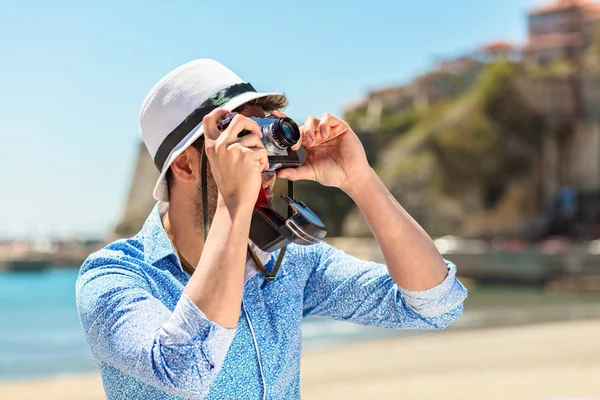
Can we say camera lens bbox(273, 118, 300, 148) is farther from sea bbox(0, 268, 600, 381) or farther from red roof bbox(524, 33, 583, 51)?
red roof bbox(524, 33, 583, 51)

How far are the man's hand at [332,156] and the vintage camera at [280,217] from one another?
0.35 ft

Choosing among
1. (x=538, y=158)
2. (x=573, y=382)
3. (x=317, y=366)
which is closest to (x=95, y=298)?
(x=573, y=382)

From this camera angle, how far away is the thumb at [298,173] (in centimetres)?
149

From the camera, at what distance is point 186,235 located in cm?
150

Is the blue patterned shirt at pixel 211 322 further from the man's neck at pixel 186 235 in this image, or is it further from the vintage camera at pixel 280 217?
the vintage camera at pixel 280 217

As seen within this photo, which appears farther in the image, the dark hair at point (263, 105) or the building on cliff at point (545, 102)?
the building on cliff at point (545, 102)

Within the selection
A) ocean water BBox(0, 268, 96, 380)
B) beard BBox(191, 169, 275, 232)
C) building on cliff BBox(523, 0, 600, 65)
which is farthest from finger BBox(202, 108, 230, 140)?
building on cliff BBox(523, 0, 600, 65)

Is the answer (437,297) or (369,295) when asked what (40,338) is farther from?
(437,297)

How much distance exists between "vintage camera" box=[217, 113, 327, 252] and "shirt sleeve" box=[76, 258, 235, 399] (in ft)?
0.73

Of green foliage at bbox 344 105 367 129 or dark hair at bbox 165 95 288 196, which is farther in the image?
green foliage at bbox 344 105 367 129

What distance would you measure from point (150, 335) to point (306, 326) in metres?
15.3

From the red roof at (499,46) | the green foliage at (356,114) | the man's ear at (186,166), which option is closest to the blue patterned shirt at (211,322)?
the man's ear at (186,166)

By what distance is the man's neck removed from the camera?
1.48 metres

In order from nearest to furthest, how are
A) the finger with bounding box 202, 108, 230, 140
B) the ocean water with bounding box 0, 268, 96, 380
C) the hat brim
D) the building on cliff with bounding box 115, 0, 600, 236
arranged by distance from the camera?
the finger with bounding box 202, 108, 230, 140 < the hat brim < the ocean water with bounding box 0, 268, 96, 380 < the building on cliff with bounding box 115, 0, 600, 236
